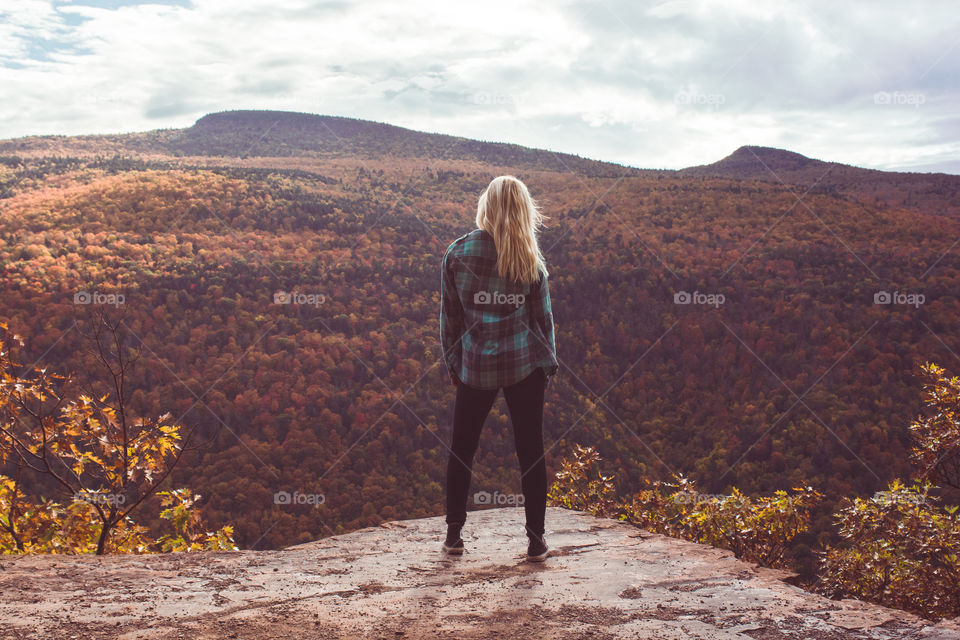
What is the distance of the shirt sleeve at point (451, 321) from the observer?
10.2 feet

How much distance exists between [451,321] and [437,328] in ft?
60.4

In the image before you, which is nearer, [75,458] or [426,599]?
[426,599]

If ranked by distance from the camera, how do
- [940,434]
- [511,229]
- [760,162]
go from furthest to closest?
1. [760,162]
2. [940,434]
3. [511,229]

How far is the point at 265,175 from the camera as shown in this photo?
41406mm

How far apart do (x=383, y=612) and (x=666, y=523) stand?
13.4ft

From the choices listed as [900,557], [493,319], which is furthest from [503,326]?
[900,557]

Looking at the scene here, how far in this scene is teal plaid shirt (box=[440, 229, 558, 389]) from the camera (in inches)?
114

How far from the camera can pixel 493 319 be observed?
116 inches

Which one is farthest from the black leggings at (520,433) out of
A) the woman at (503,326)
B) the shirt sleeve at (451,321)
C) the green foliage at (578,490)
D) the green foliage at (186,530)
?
the green foliage at (578,490)

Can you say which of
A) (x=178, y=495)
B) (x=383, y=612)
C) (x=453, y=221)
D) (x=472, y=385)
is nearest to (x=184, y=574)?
(x=383, y=612)

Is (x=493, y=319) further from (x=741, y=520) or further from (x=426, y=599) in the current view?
(x=741, y=520)

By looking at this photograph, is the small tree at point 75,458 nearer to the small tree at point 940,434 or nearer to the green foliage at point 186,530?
the green foliage at point 186,530

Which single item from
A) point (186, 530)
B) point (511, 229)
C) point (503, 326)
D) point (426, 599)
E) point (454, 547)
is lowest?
point (186, 530)

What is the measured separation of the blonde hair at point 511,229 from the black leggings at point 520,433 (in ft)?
1.72
